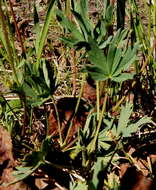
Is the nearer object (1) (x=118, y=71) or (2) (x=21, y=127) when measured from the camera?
(1) (x=118, y=71)

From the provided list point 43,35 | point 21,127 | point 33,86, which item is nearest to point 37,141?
point 21,127

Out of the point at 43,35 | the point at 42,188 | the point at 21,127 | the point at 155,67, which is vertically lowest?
the point at 42,188

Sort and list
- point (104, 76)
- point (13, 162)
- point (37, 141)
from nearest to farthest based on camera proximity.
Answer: point (104, 76) < point (13, 162) < point (37, 141)

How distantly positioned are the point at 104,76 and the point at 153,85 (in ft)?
1.20

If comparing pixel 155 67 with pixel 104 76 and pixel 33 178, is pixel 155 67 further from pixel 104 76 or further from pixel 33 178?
pixel 33 178

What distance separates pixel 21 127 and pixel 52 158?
0.55ft

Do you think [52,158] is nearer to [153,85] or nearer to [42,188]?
[42,188]

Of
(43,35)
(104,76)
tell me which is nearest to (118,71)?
(104,76)

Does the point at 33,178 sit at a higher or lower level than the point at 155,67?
lower

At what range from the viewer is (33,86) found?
1078 mm

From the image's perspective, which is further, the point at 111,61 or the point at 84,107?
the point at 84,107

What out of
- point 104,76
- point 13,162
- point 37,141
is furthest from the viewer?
point 37,141

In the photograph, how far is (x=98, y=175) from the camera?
1001 millimetres

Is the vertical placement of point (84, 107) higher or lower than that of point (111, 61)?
lower
